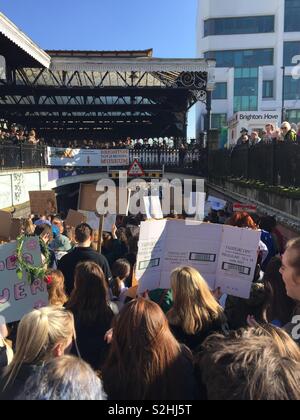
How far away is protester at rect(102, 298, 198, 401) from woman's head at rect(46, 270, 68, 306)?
1850 mm

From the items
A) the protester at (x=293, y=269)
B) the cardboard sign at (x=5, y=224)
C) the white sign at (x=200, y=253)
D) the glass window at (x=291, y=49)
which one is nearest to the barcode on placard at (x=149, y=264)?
the white sign at (x=200, y=253)

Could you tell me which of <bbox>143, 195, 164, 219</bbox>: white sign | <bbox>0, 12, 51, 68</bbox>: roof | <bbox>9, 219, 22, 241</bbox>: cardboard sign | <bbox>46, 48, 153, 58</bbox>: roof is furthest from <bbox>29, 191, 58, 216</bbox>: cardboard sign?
<bbox>46, 48, 153, 58</bbox>: roof

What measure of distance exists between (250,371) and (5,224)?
16.0ft

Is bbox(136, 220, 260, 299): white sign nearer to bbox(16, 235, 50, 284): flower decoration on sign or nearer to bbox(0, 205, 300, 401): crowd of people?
bbox(0, 205, 300, 401): crowd of people

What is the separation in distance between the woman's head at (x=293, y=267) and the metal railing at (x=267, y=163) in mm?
5838

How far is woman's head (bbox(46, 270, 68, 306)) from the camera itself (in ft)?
13.7

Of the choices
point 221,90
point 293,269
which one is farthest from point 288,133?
point 221,90

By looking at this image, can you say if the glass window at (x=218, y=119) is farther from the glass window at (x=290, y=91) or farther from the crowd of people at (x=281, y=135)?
the crowd of people at (x=281, y=135)

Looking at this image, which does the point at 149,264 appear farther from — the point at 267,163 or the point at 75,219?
the point at 267,163

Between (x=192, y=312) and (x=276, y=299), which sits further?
(x=276, y=299)

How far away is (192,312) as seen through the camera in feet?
10.2

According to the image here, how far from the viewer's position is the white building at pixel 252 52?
56.4 m

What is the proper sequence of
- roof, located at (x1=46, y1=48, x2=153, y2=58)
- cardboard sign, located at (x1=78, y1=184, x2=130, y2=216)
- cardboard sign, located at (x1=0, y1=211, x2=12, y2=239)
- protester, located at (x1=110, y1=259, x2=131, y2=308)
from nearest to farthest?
1. protester, located at (x1=110, y1=259, x2=131, y2=308)
2. cardboard sign, located at (x1=0, y1=211, x2=12, y2=239)
3. cardboard sign, located at (x1=78, y1=184, x2=130, y2=216)
4. roof, located at (x1=46, y1=48, x2=153, y2=58)

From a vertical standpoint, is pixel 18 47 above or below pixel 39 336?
above
